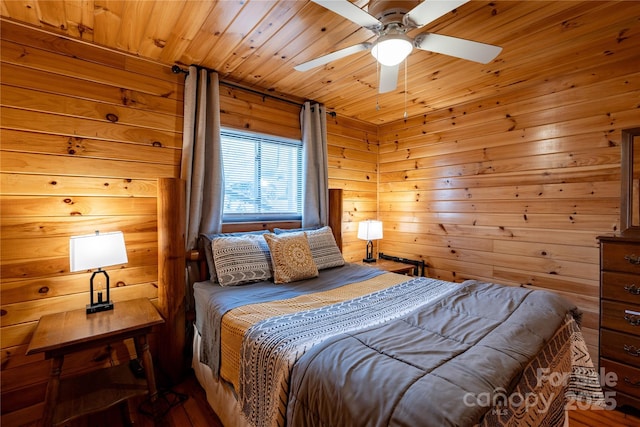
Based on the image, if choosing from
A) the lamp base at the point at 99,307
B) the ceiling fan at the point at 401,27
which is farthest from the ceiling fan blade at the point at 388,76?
the lamp base at the point at 99,307

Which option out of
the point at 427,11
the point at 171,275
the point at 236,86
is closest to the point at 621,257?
the point at 427,11

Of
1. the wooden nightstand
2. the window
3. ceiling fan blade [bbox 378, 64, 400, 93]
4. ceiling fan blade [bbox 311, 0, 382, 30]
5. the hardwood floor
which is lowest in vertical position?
the hardwood floor

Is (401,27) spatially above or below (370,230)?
above

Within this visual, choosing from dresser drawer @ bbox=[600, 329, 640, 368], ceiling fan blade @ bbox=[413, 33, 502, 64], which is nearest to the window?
ceiling fan blade @ bbox=[413, 33, 502, 64]

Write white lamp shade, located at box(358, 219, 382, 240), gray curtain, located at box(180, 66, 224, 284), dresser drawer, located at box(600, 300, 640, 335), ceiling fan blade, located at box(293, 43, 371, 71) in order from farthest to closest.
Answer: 1. white lamp shade, located at box(358, 219, 382, 240)
2. gray curtain, located at box(180, 66, 224, 284)
3. dresser drawer, located at box(600, 300, 640, 335)
4. ceiling fan blade, located at box(293, 43, 371, 71)

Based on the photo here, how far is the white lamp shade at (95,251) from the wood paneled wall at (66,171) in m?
0.35

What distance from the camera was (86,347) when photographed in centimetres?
160

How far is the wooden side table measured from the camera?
4.94 ft

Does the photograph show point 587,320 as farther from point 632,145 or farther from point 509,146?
point 509,146

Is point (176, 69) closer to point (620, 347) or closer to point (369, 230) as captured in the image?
point (369, 230)

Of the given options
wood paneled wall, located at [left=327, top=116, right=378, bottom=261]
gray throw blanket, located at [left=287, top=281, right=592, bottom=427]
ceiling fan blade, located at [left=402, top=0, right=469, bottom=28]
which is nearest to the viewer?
gray throw blanket, located at [left=287, top=281, right=592, bottom=427]

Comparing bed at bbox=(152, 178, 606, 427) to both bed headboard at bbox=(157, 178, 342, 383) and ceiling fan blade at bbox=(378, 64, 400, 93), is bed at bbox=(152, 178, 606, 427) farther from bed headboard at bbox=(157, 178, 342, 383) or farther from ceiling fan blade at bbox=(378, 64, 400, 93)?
ceiling fan blade at bbox=(378, 64, 400, 93)

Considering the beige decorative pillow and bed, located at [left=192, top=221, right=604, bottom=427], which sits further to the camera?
the beige decorative pillow

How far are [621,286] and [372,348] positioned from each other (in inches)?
76.7
